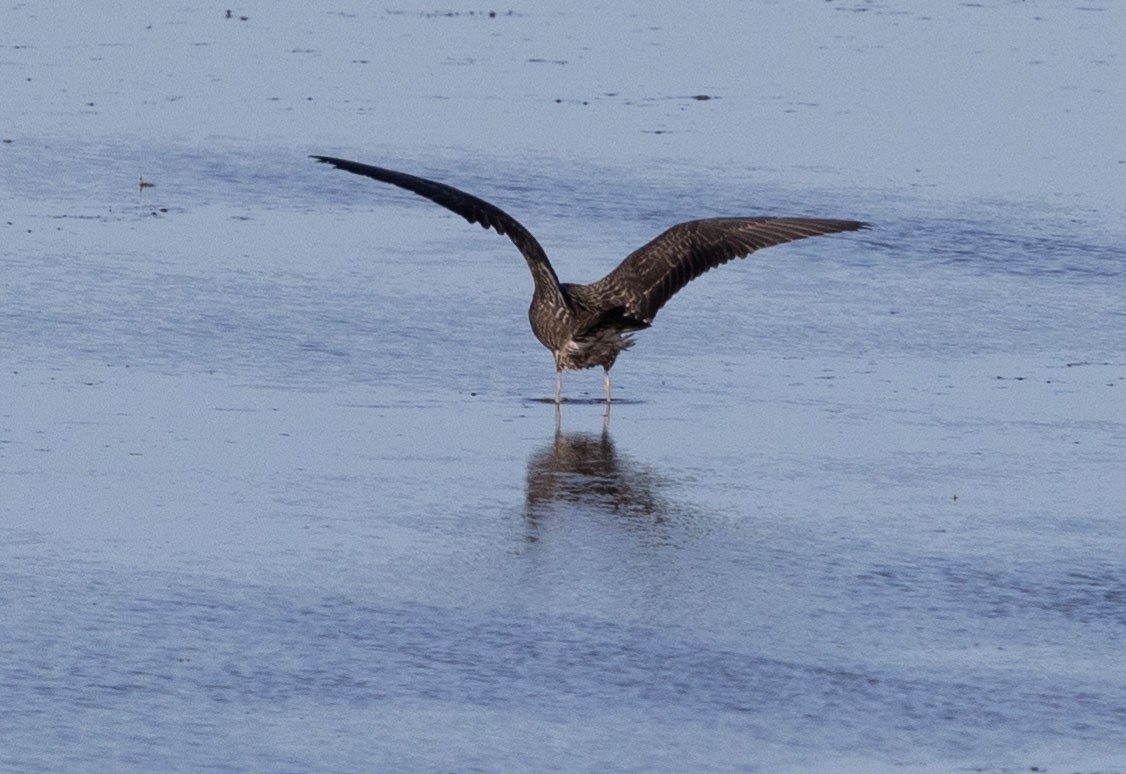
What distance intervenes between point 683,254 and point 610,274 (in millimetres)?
341

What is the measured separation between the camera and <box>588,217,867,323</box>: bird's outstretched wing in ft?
33.8

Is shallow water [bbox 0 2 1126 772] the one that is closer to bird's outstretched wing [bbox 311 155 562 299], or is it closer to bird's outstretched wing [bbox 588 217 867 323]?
bird's outstretched wing [bbox 588 217 867 323]

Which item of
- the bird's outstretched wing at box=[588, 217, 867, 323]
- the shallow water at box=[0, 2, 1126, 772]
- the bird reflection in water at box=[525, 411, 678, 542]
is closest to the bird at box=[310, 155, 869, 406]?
the bird's outstretched wing at box=[588, 217, 867, 323]

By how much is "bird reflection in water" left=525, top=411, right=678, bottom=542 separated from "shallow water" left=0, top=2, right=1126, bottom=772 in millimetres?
24


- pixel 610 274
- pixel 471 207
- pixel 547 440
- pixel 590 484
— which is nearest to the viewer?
pixel 590 484

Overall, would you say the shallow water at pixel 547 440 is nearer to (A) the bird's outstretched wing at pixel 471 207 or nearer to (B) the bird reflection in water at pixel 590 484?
(B) the bird reflection in water at pixel 590 484

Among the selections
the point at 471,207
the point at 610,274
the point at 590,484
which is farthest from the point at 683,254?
the point at 590,484

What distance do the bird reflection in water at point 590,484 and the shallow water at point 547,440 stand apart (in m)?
0.02

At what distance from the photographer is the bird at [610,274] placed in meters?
9.78

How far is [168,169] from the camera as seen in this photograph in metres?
14.6

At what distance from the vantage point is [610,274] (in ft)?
34.1

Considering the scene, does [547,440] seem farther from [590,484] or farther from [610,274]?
[610,274]

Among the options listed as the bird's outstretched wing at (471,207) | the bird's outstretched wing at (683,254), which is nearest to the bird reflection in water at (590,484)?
the bird's outstretched wing at (471,207)

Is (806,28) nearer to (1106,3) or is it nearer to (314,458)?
(1106,3)
